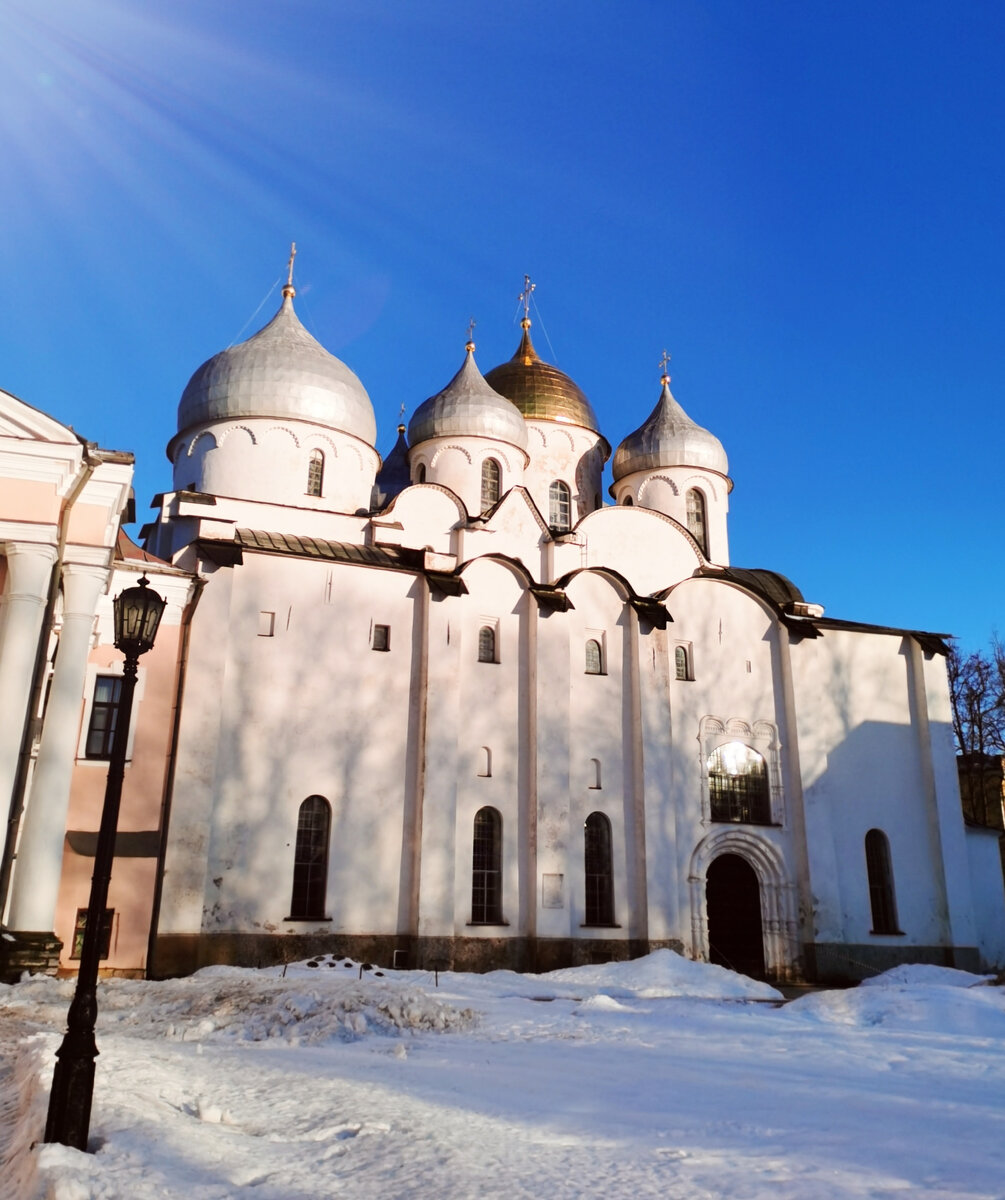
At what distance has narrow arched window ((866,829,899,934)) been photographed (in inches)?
941

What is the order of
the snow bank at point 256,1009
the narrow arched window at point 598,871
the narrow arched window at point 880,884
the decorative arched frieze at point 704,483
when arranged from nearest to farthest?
1. the snow bank at point 256,1009
2. the narrow arched window at point 598,871
3. the narrow arched window at point 880,884
4. the decorative arched frieze at point 704,483

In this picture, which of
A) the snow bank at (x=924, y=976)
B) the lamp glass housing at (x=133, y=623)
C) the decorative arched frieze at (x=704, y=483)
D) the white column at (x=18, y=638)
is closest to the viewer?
the lamp glass housing at (x=133, y=623)

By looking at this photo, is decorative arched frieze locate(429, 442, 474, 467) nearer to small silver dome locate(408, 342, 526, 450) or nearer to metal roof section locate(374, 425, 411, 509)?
small silver dome locate(408, 342, 526, 450)

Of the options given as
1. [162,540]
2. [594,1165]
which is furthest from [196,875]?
[594,1165]

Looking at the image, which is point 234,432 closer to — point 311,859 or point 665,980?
point 311,859

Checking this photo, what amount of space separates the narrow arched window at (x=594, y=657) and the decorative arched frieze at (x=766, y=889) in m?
4.45

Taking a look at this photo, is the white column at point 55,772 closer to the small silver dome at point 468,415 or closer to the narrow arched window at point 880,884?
the small silver dome at point 468,415

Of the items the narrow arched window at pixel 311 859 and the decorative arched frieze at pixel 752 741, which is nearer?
the narrow arched window at pixel 311 859

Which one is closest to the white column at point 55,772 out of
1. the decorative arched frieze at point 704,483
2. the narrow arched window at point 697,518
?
the narrow arched window at point 697,518

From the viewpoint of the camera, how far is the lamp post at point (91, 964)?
16.2 feet

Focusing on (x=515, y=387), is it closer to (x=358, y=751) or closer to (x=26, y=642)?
(x=358, y=751)

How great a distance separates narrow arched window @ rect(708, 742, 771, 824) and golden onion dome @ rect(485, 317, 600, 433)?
10583mm

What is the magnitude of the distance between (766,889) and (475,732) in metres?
7.92

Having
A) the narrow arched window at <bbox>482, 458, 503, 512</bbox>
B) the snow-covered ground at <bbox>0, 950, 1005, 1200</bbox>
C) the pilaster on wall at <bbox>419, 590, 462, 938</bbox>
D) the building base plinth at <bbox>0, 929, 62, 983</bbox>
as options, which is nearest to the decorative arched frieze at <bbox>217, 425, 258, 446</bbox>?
the narrow arched window at <bbox>482, 458, 503, 512</bbox>
